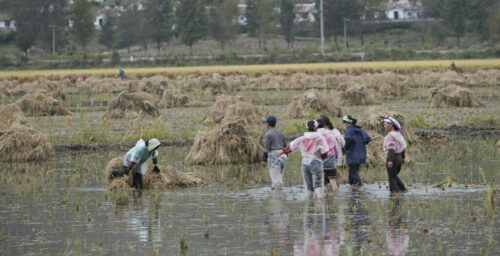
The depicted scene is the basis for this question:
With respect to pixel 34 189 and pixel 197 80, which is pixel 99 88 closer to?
pixel 197 80

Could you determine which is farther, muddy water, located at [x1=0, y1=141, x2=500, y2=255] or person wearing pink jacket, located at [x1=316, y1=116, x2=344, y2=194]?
person wearing pink jacket, located at [x1=316, y1=116, x2=344, y2=194]

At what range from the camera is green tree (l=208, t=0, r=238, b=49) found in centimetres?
13812

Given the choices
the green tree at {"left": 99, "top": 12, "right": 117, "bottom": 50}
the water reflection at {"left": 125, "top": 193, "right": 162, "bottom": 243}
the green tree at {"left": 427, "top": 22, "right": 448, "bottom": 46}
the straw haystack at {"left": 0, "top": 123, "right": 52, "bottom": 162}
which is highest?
the green tree at {"left": 99, "top": 12, "right": 117, "bottom": 50}

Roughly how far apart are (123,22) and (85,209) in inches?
5653

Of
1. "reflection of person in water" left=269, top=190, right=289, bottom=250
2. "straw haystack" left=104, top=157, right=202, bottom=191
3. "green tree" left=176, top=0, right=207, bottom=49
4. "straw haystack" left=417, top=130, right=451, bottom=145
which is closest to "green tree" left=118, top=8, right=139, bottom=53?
"green tree" left=176, top=0, right=207, bottom=49

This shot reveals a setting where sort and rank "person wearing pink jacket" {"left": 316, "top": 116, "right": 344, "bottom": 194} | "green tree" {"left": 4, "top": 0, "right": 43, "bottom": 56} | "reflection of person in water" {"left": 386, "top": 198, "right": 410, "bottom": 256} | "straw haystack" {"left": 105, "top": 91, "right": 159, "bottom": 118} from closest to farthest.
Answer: "reflection of person in water" {"left": 386, "top": 198, "right": 410, "bottom": 256}, "person wearing pink jacket" {"left": 316, "top": 116, "right": 344, "bottom": 194}, "straw haystack" {"left": 105, "top": 91, "right": 159, "bottom": 118}, "green tree" {"left": 4, "top": 0, "right": 43, "bottom": 56}

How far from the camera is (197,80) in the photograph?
5609 centimetres

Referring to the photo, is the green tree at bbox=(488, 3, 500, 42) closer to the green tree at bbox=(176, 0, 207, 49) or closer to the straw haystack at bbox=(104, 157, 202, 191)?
the green tree at bbox=(176, 0, 207, 49)

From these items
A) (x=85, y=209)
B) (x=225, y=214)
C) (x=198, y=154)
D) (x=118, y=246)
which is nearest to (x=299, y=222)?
(x=225, y=214)

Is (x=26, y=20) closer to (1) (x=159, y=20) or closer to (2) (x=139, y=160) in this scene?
(1) (x=159, y=20)

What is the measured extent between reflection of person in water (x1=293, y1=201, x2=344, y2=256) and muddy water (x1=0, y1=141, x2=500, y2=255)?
0.02 meters

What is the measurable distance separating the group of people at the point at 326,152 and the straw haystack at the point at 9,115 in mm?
12148

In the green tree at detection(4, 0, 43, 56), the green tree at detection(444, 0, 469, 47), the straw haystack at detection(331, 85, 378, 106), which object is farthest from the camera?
the green tree at detection(4, 0, 43, 56)

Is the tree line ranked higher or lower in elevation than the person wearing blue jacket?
higher
